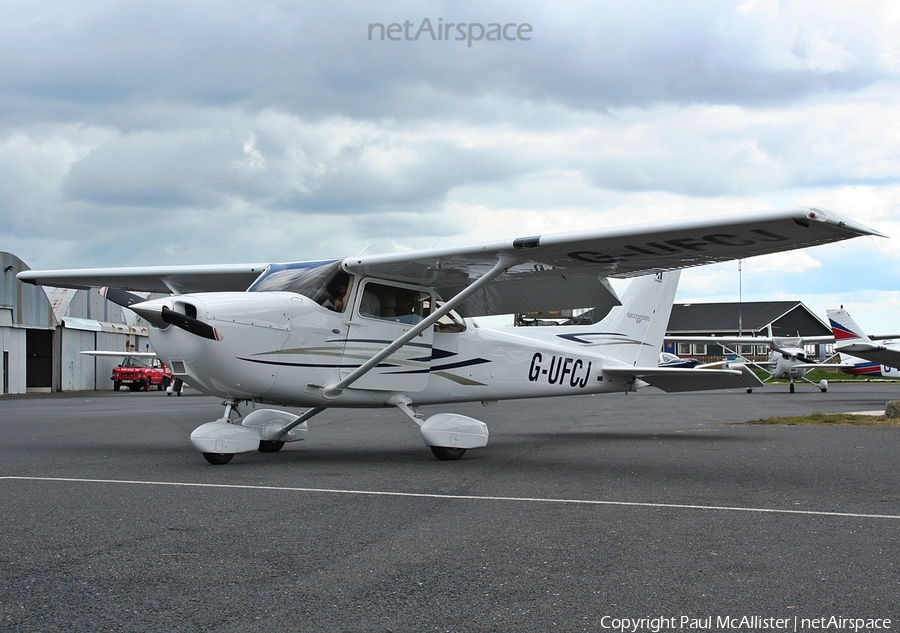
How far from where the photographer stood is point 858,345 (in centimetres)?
2673

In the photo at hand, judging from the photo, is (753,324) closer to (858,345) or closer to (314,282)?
(858,345)

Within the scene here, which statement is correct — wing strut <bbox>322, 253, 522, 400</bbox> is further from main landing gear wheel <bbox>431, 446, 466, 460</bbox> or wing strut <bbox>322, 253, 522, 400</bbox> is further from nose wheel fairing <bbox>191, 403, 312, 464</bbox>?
main landing gear wheel <bbox>431, 446, 466, 460</bbox>

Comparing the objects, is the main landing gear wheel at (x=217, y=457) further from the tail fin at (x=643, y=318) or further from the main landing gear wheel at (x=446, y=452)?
the tail fin at (x=643, y=318)

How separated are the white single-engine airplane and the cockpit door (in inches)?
0.7

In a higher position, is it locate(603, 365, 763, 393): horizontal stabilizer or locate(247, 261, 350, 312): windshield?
locate(247, 261, 350, 312): windshield

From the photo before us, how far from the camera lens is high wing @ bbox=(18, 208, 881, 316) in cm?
707

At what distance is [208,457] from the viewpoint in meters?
8.38

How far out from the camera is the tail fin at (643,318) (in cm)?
1298

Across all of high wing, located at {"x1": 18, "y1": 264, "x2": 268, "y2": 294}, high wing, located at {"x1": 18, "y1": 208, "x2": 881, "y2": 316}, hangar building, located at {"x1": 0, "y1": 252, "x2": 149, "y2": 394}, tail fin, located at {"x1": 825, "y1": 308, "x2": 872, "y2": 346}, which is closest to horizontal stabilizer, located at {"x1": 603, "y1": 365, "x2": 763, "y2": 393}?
high wing, located at {"x1": 18, "y1": 208, "x2": 881, "y2": 316}

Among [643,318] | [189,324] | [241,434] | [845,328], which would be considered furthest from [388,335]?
[845,328]

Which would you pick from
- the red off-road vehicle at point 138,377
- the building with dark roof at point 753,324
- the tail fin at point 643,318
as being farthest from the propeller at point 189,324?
the building with dark roof at point 753,324

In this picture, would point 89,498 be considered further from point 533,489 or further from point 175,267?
point 175,267

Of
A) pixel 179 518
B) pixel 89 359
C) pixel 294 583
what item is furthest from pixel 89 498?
pixel 89 359

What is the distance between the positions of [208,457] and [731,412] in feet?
46.5
